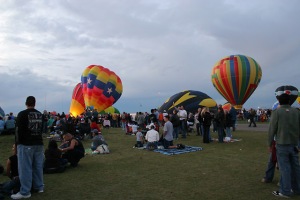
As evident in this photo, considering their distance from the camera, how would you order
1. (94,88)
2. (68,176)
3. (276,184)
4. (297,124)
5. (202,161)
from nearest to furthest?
1. (297,124)
2. (276,184)
3. (68,176)
4. (202,161)
5. (94,88)

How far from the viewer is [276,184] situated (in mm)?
5973

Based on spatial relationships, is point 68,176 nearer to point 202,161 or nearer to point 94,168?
point 94,168

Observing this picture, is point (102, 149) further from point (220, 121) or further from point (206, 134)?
point (220, 121)

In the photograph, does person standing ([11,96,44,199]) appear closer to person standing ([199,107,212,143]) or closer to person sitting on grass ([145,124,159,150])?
person sitting on grass ([145,124,159,150])

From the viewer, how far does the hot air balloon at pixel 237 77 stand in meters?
30.8

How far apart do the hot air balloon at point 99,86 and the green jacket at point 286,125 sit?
30.1 metres

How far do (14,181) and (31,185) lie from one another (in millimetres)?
321

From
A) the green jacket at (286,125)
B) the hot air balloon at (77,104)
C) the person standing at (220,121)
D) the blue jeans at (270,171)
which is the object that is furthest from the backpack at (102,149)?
the hot air balloon at (77,104)

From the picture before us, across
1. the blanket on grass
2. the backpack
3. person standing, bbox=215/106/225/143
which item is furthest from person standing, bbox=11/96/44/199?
person standing, bbox=215/106/225/143

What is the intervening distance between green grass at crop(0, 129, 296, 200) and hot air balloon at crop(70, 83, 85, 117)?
31403 mm

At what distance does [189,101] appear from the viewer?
27516 millimetres

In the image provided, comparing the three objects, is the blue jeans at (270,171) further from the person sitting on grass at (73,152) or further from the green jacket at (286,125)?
the person sitting on grass at (73,152)

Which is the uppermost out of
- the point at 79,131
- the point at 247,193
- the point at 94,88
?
the point at 94,88

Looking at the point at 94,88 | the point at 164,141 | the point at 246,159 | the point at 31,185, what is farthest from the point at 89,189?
the point at 94,88
